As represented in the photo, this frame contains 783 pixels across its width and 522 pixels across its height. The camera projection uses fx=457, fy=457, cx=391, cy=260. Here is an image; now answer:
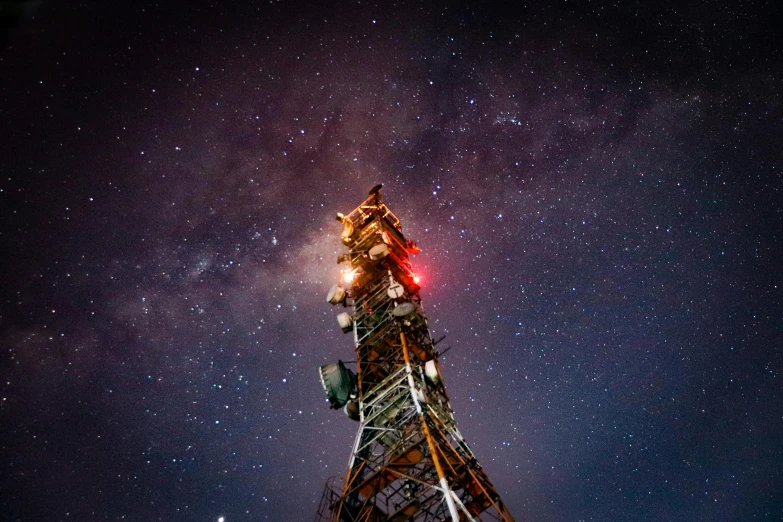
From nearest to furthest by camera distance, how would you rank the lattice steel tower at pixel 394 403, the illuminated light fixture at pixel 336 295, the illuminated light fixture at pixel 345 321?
the lattice steel tower at pixel 394 403 → the illuminated light fixture at pixel 345 321 → the illuminated light fixture at pixel 336 295

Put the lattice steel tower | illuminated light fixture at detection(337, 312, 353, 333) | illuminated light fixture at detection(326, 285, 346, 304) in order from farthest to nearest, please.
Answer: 1. illuminated light fixture at detection(326, 285, 346, 304)
2. illuminated light fixture at detection(337, 312, 353, 333)
3. the lattice steel tower

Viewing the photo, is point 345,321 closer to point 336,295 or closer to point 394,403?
point 336,295

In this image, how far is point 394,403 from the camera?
18.8m

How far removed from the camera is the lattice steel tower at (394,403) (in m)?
15.4

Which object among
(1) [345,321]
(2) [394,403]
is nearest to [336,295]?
(1) [345,321]

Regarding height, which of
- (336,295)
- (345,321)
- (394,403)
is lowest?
(394,403)

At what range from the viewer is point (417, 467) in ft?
52.9

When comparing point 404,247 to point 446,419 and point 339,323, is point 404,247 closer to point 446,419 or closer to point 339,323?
point 339,323

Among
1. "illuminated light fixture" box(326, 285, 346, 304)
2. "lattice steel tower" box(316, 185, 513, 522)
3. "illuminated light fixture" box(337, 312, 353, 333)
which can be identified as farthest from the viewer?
"illuminated light fixture" box(326, 285, 346, 304)

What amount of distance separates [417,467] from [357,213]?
58.0 ft

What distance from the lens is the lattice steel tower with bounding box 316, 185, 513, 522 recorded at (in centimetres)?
1535

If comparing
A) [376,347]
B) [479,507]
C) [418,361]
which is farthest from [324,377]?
[479,507]

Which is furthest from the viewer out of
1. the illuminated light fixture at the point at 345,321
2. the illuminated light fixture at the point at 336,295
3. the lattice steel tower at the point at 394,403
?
the illuminated light fixture at the point at 336,295

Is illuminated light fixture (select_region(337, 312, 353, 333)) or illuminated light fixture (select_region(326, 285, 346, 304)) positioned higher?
illuminated light fixture (select_region(326, 285, 346, 304))
